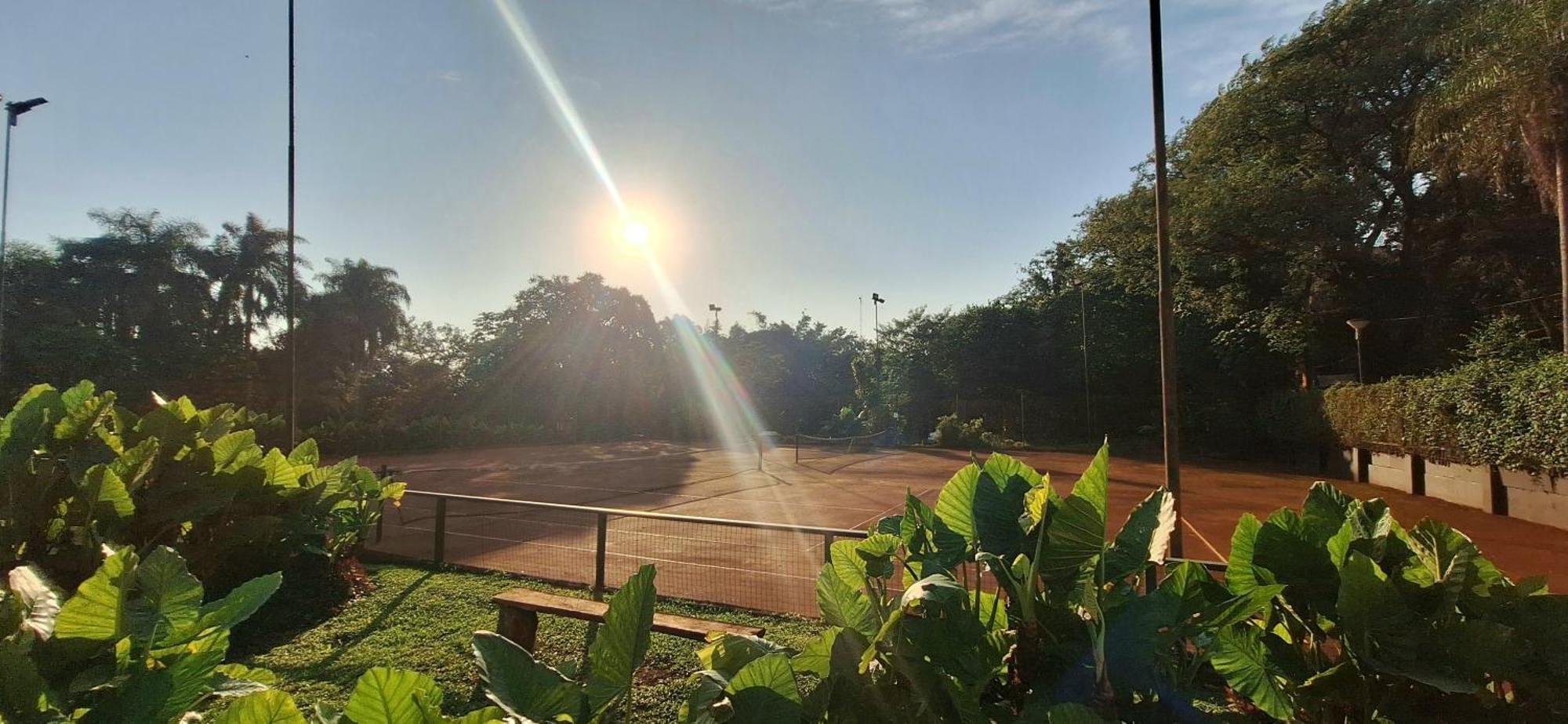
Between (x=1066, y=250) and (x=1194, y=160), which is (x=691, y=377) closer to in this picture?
(x=1066, y=250)

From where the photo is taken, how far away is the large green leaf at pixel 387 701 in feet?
2.70

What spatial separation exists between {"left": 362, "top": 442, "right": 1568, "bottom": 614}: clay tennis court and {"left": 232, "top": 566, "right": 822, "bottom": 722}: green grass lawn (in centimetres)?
65

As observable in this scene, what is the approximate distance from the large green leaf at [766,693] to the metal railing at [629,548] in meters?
3.64

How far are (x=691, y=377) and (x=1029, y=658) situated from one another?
123 feet

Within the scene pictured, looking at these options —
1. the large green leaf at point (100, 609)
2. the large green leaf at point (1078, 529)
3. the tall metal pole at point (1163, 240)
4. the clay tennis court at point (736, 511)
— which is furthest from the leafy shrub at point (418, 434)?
the large green leaf at point (1078, 529)

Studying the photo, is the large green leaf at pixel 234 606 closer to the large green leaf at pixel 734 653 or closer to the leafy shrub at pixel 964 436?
the large green leaf at pixel 734 653

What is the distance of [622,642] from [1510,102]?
50.5 ft

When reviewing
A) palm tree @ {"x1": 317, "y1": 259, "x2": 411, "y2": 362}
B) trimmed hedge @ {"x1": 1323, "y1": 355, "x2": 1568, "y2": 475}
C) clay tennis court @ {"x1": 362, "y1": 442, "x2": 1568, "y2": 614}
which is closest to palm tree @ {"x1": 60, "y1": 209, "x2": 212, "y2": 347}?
palm tree @ {"x1": 317, "y1": 259, "x2": 411, "y2": 362}

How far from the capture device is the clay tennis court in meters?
6.86

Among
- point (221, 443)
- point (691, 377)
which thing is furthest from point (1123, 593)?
point (691, 377)

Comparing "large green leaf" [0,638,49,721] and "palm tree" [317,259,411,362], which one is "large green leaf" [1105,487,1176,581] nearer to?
"large green leaf" [0,638,49,721]

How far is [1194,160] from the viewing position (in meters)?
21.5

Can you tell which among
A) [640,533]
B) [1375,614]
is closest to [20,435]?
[1375,614]

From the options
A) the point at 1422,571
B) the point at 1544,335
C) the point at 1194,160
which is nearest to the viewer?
the point at 1422,571
